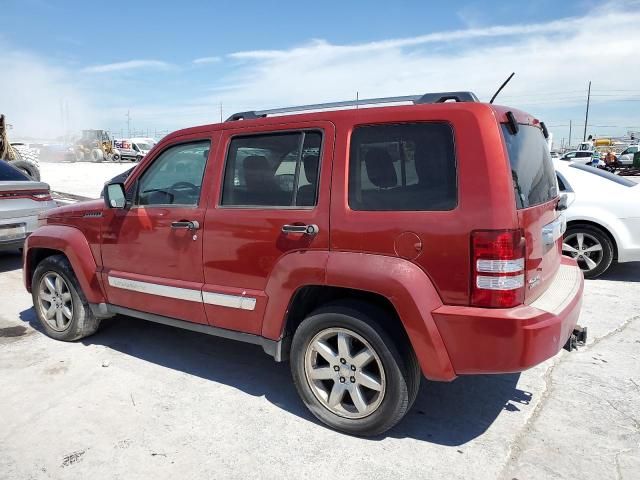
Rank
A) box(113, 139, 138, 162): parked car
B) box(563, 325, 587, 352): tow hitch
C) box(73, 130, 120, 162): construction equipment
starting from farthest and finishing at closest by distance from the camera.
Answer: box(113, 139, 138, 162): parked car → box(73, 130, 120, 162): construction equipment → box(563, 325, 587, 352): tow hitch

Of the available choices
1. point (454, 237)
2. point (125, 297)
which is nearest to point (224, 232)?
point (125, 297)

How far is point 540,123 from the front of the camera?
11.0ft

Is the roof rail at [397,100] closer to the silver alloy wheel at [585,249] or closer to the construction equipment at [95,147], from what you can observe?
the silver alloy wheel at [585,249]

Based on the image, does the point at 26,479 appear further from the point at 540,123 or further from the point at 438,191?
the point at 540,123

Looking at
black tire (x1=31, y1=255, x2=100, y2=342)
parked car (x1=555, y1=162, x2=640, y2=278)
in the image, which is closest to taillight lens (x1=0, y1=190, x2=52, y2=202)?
black tire (x1=31, y1=255, x2=100, y2=342)

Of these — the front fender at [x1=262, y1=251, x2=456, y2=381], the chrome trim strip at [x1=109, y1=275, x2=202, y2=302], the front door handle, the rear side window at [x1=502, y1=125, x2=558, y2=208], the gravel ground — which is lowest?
the gravel ground

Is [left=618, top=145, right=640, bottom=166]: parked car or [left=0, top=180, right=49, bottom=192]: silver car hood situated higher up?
[left=0, top=180, right=49, bottom=192]: silver car hood

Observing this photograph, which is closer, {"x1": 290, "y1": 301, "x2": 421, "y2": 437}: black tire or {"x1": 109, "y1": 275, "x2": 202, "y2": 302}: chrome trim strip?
{"x1": 290, "y1": 301, "x2": 421, "y2": 437}: black tire

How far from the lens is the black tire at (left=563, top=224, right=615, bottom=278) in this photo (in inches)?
235

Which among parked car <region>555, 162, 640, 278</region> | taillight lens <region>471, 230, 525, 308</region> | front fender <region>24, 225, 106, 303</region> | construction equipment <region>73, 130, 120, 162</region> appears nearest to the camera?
taillight lens <region>471, 230, 525, 308</region>

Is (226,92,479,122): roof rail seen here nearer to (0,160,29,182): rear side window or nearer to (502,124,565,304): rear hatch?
(502,124,565,304): rear hatch

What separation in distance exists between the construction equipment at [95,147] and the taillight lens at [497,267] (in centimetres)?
4635

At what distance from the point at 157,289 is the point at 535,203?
2605 mm

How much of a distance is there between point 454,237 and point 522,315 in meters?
0.51
